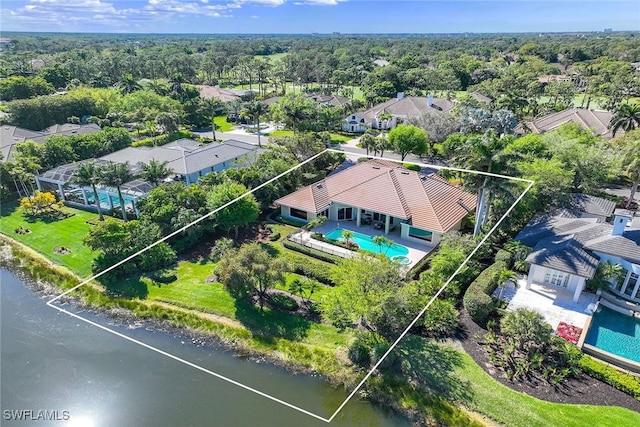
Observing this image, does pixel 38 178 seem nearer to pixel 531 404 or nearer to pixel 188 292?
pixel 188 292

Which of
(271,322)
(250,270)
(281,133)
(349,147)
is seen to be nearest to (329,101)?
(281,133)

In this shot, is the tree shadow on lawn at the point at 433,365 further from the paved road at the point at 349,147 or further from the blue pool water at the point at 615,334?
the paved road at the point at 349,147

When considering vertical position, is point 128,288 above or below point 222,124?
below

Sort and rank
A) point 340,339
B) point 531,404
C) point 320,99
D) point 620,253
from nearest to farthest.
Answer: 1. point 531,404
2. point 340,339
3. point 620,253
4. point 320,99

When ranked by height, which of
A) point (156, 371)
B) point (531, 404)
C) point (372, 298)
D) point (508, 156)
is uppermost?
point (508, 156)

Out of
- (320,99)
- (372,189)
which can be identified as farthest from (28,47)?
(372,189)

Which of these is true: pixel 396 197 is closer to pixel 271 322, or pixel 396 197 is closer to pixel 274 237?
pixel 274 237

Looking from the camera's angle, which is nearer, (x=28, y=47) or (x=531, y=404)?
(x=531, y=404)

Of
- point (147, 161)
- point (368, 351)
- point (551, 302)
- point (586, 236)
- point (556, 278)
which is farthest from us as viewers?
point (147, 161)
